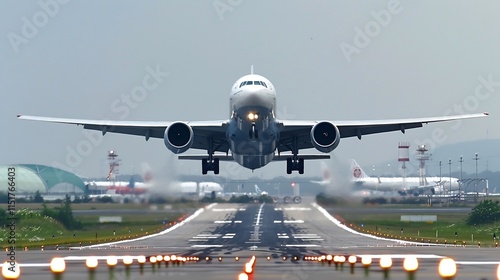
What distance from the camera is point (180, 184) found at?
190 ft

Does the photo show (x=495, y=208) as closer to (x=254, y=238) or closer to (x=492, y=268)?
(x=254, y=238)

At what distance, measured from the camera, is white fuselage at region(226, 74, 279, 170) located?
46500mm

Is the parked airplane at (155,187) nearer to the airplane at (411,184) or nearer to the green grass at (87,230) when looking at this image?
the green grass at (87,230)

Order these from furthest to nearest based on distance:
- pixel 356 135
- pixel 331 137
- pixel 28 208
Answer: pixel 28 208 → pixel 356 135 → pixel 331 137

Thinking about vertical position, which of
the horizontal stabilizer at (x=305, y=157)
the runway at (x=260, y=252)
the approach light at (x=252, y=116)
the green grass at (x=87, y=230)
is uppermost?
the approach light at (x=252, y=116)

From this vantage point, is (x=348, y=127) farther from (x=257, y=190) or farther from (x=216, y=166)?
(x=257, y=190)

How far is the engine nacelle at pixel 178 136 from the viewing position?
48625 mm

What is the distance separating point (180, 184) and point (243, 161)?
6.63m

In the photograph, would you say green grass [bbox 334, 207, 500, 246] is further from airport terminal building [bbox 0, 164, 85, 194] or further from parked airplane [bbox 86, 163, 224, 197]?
airport terminal building [bbox 0, 164, 85, 194]

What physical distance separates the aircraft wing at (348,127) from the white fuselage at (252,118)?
126cm

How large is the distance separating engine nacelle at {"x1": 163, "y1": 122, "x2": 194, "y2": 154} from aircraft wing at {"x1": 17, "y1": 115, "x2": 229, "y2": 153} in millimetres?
950

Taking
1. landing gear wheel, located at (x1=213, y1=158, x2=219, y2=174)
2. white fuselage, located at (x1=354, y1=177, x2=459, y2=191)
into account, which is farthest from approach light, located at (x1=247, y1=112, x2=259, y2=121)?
white fuselage, located at (x1=354, y1=177, x2=459, y2=191)

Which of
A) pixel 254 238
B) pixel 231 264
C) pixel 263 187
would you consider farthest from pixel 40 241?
pixel 263 187

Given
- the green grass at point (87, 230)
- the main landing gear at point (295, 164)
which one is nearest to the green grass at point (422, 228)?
the main landing gear at point (295, 164)
